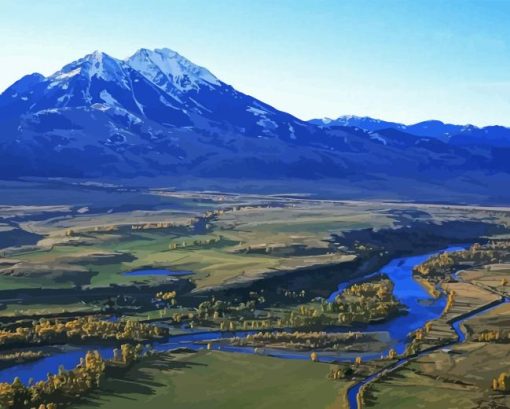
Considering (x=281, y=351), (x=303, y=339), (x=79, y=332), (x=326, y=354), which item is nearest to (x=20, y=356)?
(x=79, y=332)

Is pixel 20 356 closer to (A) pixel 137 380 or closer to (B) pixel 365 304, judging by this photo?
(A) pixel 137 380

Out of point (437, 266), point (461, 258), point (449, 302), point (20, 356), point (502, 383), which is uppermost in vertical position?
point (461, 258)

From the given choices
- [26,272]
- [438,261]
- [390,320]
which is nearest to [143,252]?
[26,272]

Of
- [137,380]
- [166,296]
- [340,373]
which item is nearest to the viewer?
[137,380]

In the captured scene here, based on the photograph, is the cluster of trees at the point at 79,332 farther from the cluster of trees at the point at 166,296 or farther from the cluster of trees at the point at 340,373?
the cluster of trees at the point at 340,373

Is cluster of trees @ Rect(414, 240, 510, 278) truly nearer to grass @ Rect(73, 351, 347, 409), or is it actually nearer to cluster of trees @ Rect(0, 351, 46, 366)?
grass @ Rect(73, 351, 347, 409)

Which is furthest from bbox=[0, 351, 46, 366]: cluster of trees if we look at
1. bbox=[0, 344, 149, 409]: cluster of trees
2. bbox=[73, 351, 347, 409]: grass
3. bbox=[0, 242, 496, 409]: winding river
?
bbox=[73, 351, 347, 409]: grass
